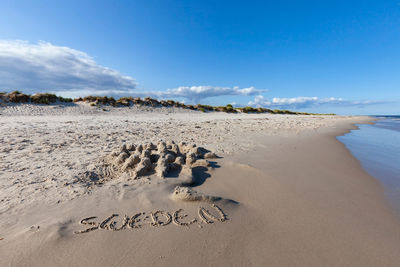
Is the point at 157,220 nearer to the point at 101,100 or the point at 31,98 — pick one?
the point at 101,100

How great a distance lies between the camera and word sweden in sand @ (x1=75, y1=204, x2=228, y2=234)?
1.82m

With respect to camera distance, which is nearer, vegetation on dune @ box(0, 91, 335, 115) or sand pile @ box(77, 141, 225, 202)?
sand pile @ box(77, 141, 225, 202)

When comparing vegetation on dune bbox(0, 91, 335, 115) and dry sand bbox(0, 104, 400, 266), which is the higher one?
vegetation on dune bbox(0, 91, 335, 115)

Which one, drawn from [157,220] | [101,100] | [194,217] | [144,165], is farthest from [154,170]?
[101,100]

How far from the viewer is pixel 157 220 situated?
1947 millimetres

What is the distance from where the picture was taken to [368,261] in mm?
1516

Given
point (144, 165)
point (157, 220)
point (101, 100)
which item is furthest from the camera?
point (101, 100)

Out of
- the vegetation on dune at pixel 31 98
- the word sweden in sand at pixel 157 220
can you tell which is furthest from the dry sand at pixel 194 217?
the vegetation on dune at pixel 31 98

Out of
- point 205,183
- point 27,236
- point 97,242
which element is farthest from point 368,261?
point 27,236

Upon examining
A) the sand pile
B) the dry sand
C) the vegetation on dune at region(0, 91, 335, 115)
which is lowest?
the dry sand

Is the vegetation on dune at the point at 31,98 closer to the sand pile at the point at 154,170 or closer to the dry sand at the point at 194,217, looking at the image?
the dry sand at the point at 194,217

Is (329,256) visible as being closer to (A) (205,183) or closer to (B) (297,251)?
(B) (297,251)

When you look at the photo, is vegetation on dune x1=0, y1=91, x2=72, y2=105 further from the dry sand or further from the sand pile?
the sand pile

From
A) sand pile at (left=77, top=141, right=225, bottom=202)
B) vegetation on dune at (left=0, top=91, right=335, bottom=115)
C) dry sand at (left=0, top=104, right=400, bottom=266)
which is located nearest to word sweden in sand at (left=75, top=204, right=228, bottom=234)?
dry sand at (left=0, top=104, right=400, bottom=266)
